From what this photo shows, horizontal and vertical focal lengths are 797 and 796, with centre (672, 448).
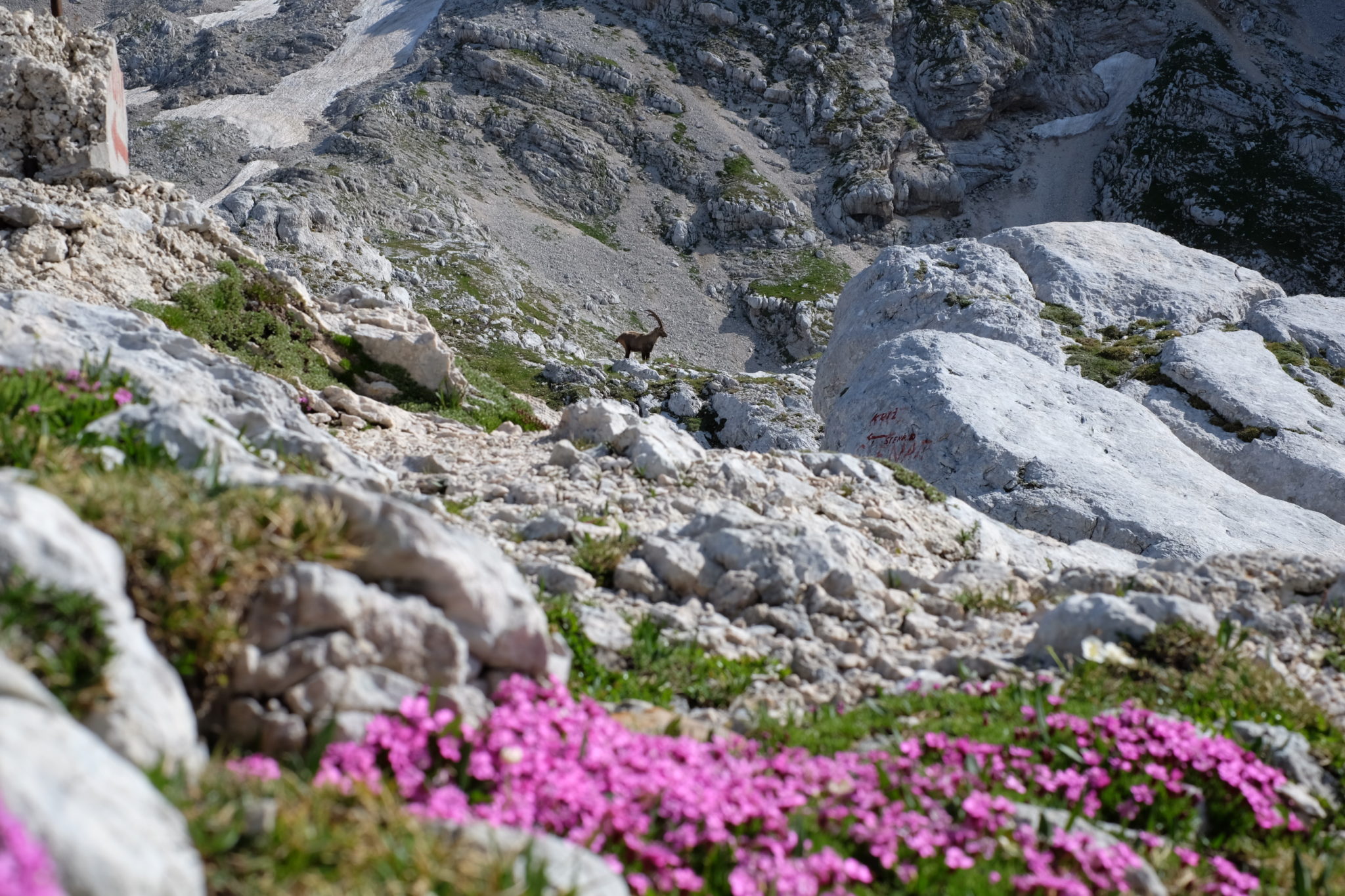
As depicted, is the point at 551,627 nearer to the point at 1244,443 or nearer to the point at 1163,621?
the point at 1163,621

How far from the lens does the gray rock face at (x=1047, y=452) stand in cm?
1395

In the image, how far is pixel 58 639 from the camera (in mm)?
3213

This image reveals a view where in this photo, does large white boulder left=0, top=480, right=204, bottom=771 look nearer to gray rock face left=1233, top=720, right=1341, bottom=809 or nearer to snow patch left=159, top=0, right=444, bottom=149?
gray rock face left=1233, top=720, right=1341, bottom=809

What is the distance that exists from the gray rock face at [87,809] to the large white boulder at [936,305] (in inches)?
845

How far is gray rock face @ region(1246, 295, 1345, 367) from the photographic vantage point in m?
22.4

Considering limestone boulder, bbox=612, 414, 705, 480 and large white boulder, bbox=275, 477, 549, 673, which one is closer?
large white boulder, bbox=275, 477, 549, 673

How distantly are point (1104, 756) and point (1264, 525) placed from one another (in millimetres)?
12015

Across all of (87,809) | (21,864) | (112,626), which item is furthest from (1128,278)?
(21,864)

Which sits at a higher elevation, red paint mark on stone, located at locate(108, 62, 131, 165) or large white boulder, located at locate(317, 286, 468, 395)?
red paint mark on stone, located at locate(108, 62, 131, 165)

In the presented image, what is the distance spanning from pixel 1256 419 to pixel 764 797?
736 inches

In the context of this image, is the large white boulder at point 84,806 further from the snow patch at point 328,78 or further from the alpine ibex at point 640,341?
the snow patch at point 328,78

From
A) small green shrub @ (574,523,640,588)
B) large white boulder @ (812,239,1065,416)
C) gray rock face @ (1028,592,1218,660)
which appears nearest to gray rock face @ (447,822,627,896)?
small green shrub @ (574,523,640,588)

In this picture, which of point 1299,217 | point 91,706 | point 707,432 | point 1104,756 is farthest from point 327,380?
point 1299,217

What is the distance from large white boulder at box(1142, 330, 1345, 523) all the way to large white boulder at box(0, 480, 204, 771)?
20.0m
